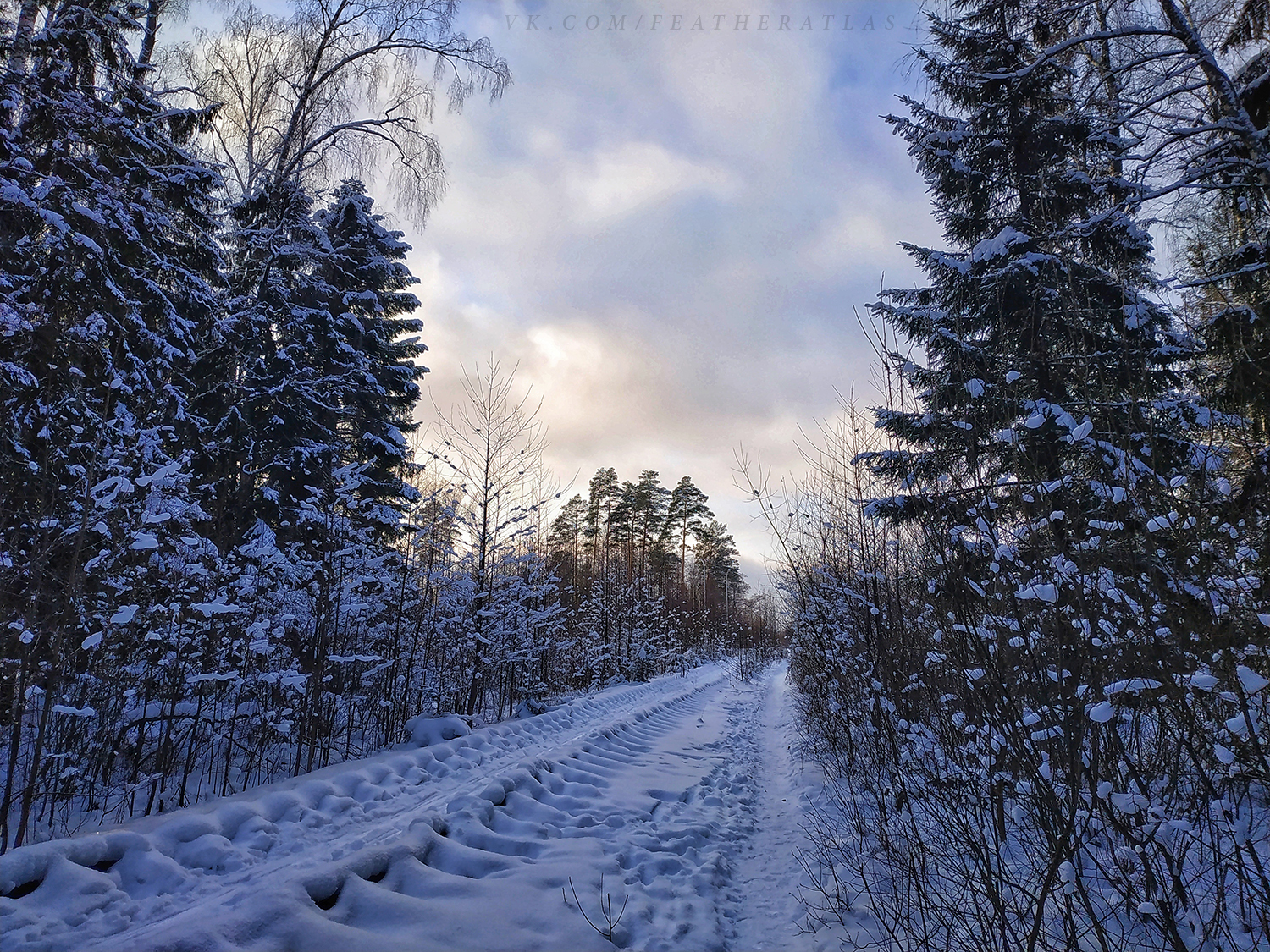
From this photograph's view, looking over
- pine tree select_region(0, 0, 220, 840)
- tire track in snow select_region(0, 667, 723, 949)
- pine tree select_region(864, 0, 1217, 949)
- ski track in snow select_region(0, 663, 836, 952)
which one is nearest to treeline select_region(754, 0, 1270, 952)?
pine tree select_region(864, 0, 1217, 949)

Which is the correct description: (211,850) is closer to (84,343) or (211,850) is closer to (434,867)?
(434,867)

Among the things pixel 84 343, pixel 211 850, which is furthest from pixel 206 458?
pixel 211 850

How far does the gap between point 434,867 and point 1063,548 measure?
413cm

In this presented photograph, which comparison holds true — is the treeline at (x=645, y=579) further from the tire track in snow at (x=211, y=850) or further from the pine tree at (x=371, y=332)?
the tire track in snow at (x=211, y=850)

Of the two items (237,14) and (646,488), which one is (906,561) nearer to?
(237,14)

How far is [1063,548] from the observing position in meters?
2.89

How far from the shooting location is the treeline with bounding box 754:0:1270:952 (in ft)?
7.47

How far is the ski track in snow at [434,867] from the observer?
2.72m

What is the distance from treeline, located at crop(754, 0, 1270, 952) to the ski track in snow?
802 millimetres

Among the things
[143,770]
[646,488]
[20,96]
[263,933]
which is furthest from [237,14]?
[646,488]

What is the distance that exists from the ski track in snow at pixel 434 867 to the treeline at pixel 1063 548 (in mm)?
802

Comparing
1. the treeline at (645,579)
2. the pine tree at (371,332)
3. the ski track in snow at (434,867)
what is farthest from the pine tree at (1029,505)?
the treeline at (645,579)

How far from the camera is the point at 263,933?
2.57 meters

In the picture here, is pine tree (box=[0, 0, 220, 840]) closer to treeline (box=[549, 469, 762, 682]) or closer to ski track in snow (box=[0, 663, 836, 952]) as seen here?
ski track in snow (box=[0, 663, 836, 952])
